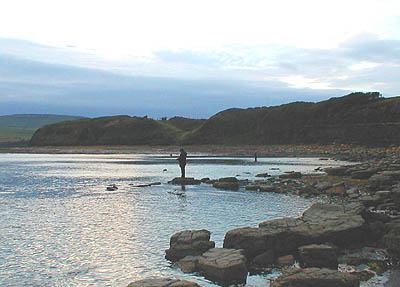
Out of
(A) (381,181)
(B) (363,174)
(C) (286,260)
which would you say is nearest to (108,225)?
(C) (286,260)

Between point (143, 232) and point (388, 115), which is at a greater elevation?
point (388, 115)

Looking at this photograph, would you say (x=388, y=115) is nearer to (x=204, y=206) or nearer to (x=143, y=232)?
(x=204, y=206)

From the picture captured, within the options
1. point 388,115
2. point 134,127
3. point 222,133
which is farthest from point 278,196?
point 134,127

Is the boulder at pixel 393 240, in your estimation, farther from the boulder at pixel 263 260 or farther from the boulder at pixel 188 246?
the boulder at pixel 188 246

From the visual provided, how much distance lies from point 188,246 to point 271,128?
125 m

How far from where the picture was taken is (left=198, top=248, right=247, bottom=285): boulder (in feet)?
38.4

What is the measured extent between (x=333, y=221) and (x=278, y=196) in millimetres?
13520

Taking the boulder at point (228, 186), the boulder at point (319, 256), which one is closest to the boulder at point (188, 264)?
the boulder at point (319, 256)

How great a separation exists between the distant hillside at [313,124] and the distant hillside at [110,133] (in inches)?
588

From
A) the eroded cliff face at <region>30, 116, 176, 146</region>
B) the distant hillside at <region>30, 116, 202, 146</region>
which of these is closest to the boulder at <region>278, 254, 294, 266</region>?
the distant hillside at <region>30, 116, 202, 146</region>

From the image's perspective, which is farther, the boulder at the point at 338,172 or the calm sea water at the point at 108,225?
the boulder at the point at 338,172

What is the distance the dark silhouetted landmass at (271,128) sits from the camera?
116500 mm

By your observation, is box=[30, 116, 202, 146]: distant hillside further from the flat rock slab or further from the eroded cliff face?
the flat rock slab

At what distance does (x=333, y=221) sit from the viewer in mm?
15461
